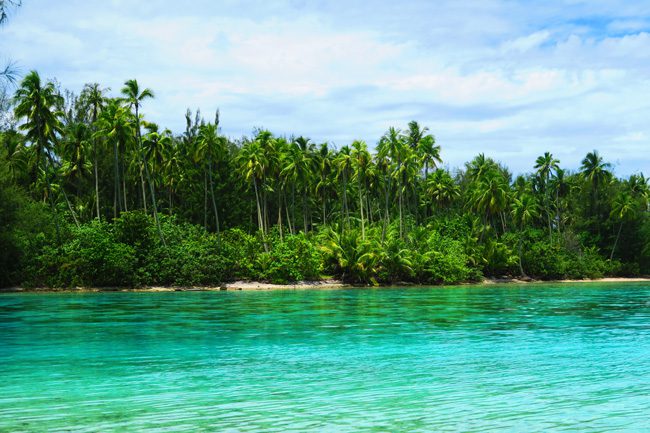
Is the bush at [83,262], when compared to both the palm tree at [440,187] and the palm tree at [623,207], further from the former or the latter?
the palm tree at [623,207]

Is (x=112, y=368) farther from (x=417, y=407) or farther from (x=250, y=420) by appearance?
(x=417, y=407)

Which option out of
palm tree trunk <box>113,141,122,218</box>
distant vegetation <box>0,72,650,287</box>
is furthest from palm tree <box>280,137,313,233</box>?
palm tree trunk <box>113,141,122,218</box>

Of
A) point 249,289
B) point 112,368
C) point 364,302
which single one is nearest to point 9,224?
point 249,289

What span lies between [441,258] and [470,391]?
2347 inches

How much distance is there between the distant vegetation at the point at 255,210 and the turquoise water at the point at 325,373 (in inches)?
1118

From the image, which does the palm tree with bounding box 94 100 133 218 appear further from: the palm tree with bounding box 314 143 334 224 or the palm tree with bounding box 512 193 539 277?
the palm tree with bounding box 512 193 539 277

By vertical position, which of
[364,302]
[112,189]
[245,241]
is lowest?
[364,302]

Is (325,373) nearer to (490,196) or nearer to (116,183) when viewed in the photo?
(116,183)

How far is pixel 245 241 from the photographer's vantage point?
6731 centimetres

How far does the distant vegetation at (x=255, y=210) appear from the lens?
5781 centimetres

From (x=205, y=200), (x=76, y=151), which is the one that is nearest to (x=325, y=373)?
(x=76, y=151)

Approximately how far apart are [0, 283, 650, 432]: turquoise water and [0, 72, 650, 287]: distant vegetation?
2840 centimetres

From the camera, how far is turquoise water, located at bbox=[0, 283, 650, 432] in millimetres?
10742

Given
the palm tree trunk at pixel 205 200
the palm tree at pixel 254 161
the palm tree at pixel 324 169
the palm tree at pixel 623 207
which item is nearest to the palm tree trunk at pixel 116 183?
the palm tree trunk at pixel 205 200
